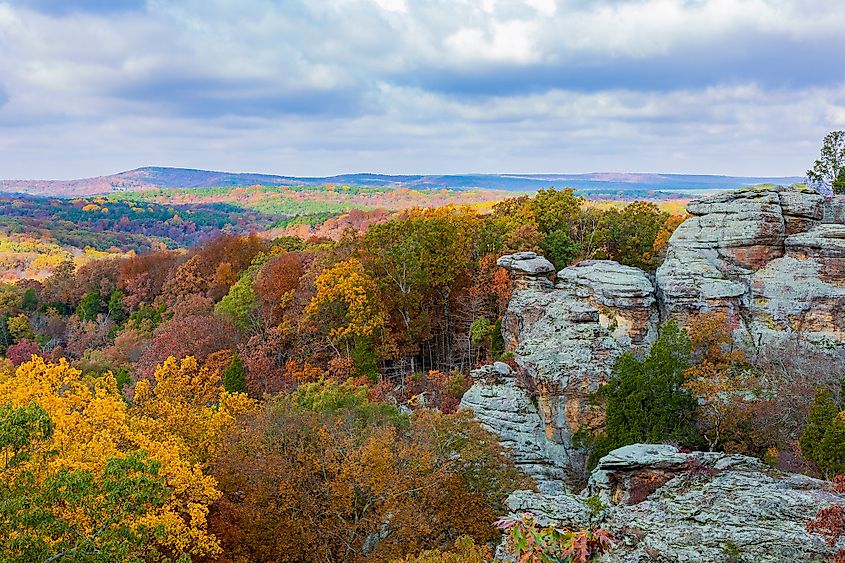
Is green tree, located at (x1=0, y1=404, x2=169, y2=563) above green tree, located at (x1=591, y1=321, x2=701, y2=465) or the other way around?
above

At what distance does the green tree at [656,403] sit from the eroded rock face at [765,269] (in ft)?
14.6

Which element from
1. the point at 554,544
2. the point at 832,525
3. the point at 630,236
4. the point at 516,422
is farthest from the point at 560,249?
the point at 554,544

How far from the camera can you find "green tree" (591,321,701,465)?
23062mm

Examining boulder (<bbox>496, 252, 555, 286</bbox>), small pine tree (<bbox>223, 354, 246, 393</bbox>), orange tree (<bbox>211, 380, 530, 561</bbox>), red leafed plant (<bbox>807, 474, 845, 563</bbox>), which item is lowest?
small pine tree (<bbox>223, 354, 246, 393</bbox>)

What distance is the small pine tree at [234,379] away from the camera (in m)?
35.3

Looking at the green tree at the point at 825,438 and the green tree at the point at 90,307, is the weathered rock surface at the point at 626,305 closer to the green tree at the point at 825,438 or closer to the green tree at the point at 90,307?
the green tree at the point at 825,438

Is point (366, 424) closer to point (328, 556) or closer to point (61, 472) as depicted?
point (328, 556)

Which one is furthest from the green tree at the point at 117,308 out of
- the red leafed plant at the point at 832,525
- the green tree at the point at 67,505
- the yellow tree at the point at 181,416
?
the red leafed plant at the point at 832,525

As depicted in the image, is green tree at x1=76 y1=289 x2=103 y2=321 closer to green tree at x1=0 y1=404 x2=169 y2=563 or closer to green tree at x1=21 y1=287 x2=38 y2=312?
green tree at x1=21 y1=287 x2=38 y2=312

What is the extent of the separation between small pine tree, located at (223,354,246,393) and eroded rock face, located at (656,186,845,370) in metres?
22.6

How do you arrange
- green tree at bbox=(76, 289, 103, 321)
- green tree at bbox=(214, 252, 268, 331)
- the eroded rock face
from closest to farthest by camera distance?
the eroded rock face < green tree at bbox=(214, 252, 268, 331) < green tree at bbox=(76, 289, 103, 321)

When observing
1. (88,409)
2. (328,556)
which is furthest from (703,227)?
(88,409)

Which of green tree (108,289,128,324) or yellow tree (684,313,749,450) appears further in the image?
green tree (108,289,128,324)

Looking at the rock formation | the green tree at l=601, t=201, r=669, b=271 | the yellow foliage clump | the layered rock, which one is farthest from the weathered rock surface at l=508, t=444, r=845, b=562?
the green tree at l=601, t=201, r=669, b=271
